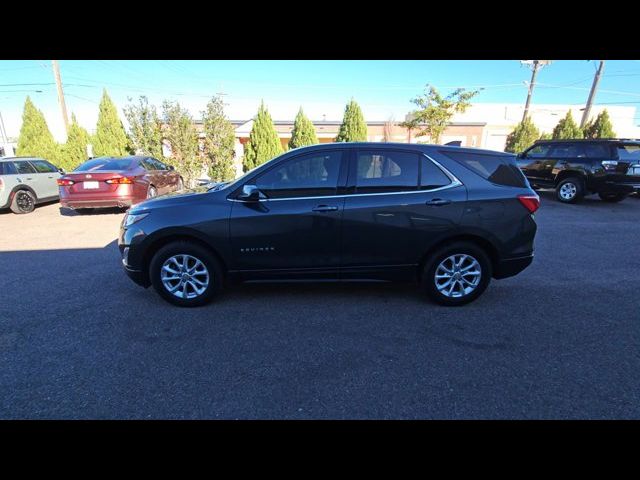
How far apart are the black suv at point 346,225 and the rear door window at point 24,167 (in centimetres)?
846

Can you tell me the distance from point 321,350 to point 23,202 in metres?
10.7

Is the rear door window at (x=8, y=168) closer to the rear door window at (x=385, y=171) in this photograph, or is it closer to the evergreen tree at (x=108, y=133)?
the evergreen tree at (x=108, y=133)

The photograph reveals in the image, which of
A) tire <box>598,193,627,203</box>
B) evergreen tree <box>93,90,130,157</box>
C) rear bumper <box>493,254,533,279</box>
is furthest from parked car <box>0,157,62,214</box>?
tire <box>598,193,627,203</box>

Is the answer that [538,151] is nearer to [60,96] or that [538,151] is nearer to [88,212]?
[88,212]

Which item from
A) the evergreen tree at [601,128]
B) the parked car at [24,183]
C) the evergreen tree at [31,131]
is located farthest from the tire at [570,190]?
the evergreen tree at [31,131]

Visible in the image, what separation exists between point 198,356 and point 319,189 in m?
1.99

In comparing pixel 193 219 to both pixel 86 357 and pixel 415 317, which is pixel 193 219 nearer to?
pixel 86 357

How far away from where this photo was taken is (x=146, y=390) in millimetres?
2385

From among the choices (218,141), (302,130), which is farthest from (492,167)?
(302,130)

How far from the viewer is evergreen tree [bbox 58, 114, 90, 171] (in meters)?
16.6

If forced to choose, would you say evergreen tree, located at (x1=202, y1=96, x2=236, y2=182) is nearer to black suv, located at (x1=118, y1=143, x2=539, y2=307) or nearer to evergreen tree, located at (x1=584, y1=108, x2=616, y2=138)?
black suv, located at (x1=118, y1=143, x2=539, y2=307)

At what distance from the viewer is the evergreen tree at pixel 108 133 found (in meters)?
16.7

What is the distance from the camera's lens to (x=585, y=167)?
967cm

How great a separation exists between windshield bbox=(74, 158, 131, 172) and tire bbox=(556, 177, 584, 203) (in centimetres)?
1286
